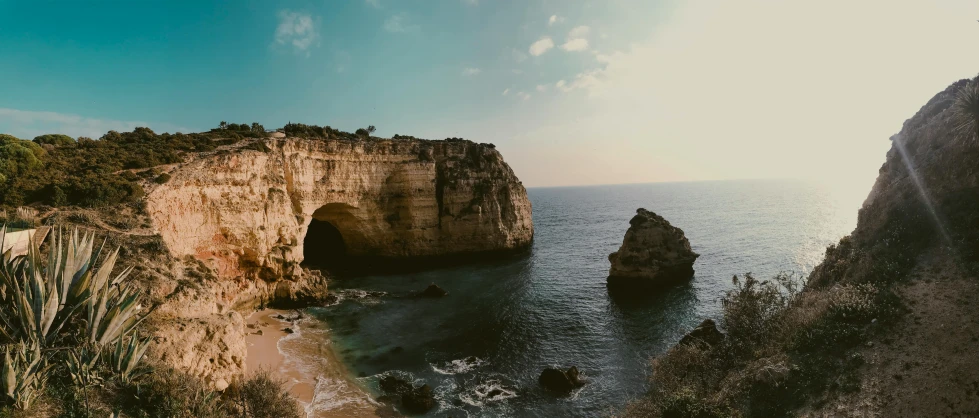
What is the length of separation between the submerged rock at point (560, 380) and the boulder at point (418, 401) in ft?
19.7

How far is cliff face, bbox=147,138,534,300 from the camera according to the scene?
28.6 m

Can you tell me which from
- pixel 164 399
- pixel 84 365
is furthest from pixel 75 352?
pixel 164 399

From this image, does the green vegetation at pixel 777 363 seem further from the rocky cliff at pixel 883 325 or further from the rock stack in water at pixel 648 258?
the rock stack in water at pixel 648 258

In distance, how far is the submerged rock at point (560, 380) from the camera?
20.7 metres

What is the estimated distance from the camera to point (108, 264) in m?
12.4

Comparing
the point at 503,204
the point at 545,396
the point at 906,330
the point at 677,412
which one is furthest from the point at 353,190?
the point at 906,330

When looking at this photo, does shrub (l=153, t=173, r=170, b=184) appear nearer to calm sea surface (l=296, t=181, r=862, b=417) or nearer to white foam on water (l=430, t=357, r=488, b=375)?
calm sea surface (l=296, t=181, r=862, b=417)

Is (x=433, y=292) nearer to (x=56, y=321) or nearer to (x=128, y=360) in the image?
(x=128, y=360)

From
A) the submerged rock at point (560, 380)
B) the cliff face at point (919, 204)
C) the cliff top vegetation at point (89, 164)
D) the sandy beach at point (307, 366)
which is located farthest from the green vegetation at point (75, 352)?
the cliff face at point (919, 204)

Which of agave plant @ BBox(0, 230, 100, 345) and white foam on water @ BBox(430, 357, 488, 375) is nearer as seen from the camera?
agave plant @ BBox(0, 230, 100, 345)

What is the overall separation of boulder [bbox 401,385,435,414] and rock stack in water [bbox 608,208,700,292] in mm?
22386

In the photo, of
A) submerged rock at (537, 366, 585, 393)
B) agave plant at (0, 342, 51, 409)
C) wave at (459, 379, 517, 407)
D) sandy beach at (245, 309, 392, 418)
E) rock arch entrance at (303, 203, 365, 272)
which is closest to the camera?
agave plant at (0, 342, 51, 409)

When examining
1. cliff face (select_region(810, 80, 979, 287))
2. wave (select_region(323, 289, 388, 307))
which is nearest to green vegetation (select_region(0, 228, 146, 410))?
wave (select_region(323, 289, 388, 307))

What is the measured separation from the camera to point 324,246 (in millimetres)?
52656
